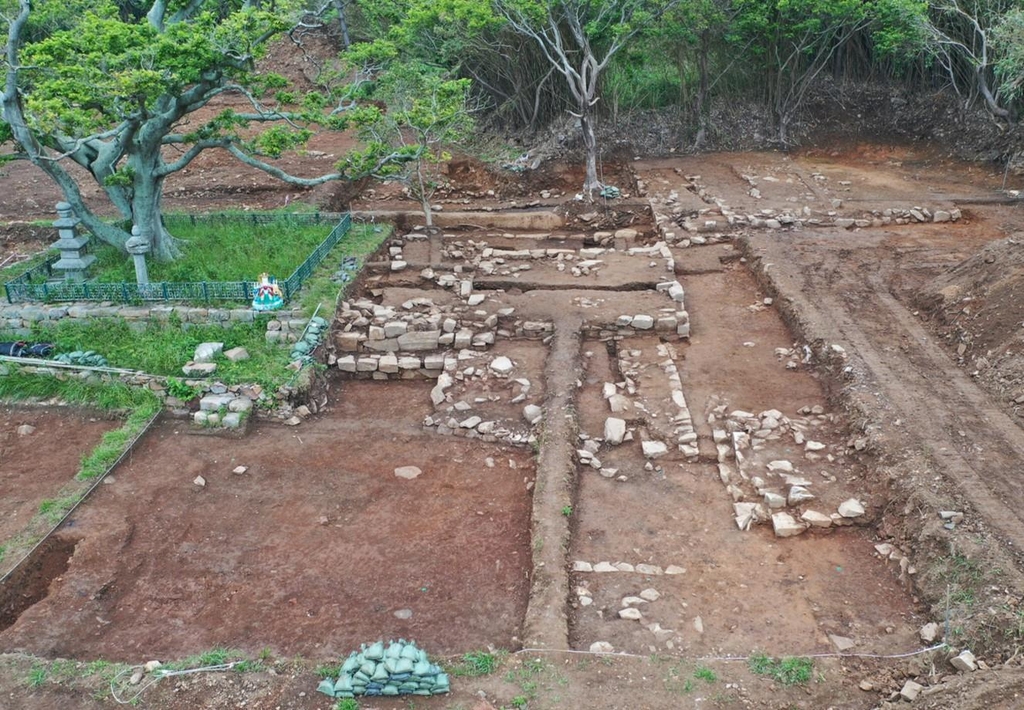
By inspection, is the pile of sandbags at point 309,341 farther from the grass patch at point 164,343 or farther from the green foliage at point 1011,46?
the green foliage at point 1011,46

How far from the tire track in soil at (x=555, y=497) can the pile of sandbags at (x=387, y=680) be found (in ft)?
3.40

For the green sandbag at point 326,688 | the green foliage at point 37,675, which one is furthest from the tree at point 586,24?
the green foliage at point 37,675

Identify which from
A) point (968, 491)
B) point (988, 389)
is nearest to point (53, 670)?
point (968, 491)

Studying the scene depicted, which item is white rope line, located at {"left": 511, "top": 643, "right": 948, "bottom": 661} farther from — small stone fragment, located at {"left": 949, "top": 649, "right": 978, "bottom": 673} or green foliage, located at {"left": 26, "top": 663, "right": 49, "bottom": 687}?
green foliage, located at {"left": 26, "top": 663, "right": 49, "bottom": 687}

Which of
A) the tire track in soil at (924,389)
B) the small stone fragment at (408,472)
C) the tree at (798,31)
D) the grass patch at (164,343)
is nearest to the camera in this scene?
the tire track in soil at (924,389)

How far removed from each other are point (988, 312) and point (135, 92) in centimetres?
1388

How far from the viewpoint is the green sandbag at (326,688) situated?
7.03m

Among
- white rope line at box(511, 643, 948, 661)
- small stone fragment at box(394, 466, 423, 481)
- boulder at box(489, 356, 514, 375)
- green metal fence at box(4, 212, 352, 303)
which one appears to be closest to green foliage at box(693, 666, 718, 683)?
white rope line at box(511, 643, 948, 661)

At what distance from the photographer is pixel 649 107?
25.6 meters

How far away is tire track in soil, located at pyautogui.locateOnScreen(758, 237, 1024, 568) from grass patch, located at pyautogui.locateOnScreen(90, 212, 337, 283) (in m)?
Result: 9.59

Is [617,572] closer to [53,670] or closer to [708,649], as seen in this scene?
[708,649]

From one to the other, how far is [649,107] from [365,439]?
1788 cm

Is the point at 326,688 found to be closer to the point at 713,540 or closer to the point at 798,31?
the point at 713,540

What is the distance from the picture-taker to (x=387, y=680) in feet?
23.0
